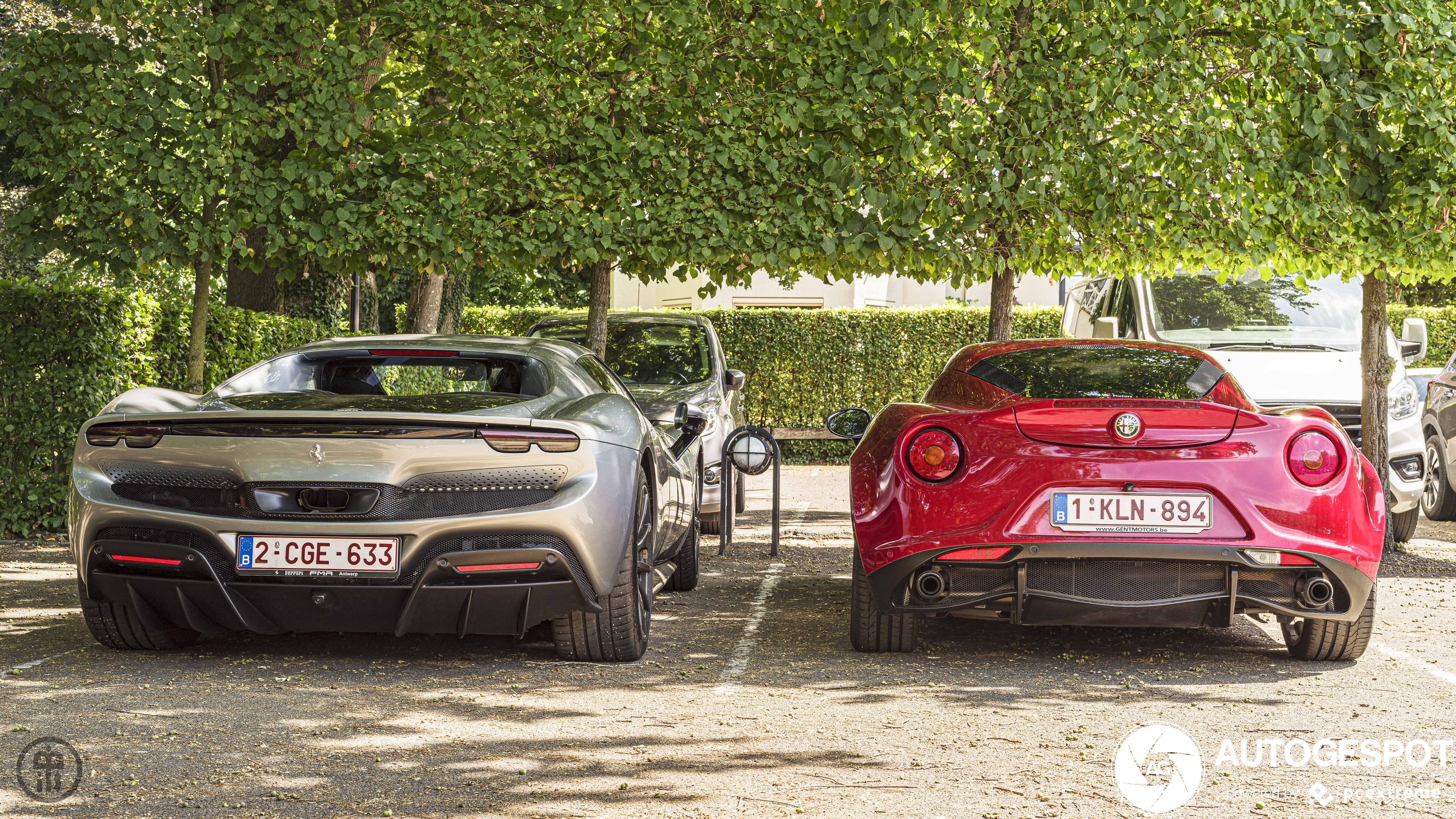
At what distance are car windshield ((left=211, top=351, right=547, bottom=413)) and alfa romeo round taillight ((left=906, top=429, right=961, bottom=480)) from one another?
5.38ft

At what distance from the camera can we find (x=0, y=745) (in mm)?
4094

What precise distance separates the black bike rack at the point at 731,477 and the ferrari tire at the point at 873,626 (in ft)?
10.1

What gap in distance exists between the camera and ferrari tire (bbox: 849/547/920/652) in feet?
18.9

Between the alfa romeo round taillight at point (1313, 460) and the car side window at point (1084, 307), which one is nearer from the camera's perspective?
the alfa romeo round taillight at point (1313, 460)

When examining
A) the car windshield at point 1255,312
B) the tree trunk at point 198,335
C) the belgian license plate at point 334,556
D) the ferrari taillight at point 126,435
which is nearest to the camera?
the belgian license plate at point 334,556

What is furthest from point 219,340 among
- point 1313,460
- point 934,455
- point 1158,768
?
point 1158,768

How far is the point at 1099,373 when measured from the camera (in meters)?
6.23

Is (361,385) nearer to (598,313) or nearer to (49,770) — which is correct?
(49,770)

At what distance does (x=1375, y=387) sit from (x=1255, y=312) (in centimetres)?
134

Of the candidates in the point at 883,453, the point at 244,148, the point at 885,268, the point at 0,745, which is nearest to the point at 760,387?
the point at 885,268

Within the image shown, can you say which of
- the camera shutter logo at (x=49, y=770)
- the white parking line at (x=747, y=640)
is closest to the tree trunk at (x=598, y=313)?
the white parking line at (x=747, y=640)

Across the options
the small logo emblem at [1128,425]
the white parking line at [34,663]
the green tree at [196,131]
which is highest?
the green tree at [196,131]

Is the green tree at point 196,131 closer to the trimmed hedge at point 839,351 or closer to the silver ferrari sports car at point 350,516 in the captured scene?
the silver ferrari sports car at point 350,516

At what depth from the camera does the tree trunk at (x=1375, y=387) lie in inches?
384
